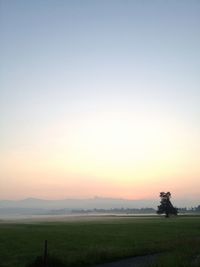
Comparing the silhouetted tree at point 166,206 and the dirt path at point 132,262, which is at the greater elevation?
the silhouetted tree at point 166,206

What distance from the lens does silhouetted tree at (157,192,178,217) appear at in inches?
5858

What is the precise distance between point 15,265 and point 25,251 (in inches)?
321

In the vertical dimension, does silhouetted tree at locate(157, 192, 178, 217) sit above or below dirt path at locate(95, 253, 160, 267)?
above

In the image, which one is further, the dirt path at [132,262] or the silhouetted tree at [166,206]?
the silhouetted tree at [166,206]

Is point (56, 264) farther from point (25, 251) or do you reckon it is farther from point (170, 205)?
point (170, 205)

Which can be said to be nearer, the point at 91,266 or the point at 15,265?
the point at 91,266

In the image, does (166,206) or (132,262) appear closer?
(132,262)

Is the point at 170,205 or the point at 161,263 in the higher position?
the point at 170,205

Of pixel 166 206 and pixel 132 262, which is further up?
pixel 166 206

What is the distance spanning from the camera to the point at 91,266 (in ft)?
76.0

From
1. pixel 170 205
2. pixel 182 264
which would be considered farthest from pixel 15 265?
pixel 170 205

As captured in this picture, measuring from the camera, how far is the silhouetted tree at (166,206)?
149 meters

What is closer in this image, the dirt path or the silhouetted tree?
the dirt path

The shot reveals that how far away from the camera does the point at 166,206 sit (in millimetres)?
149125
